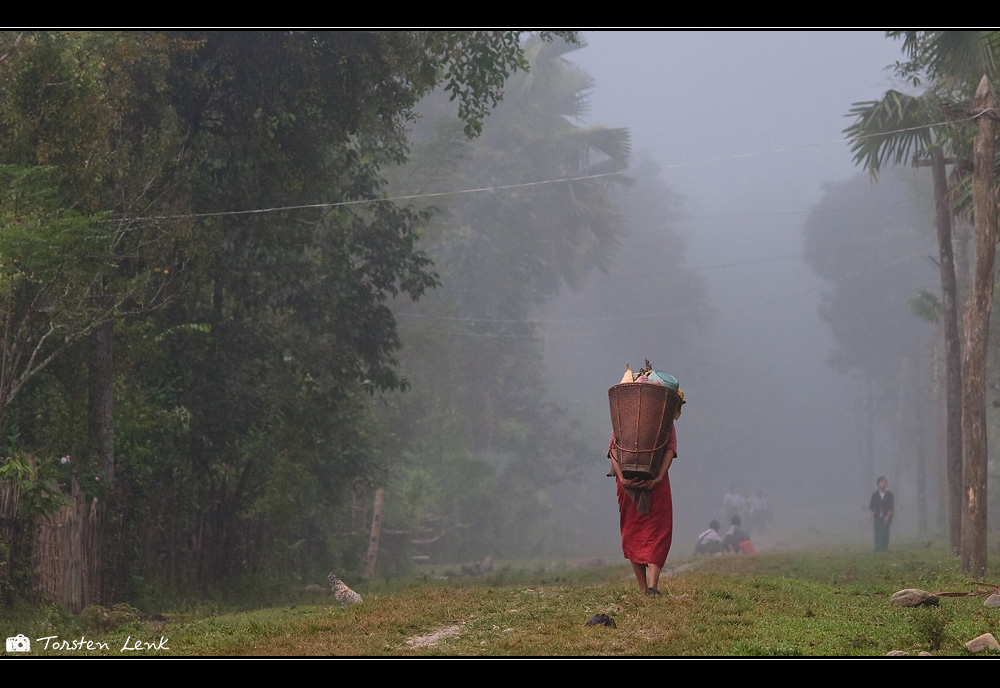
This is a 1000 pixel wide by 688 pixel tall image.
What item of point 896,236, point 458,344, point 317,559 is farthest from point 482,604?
point 896,236

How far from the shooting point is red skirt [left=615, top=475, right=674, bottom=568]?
423 inches

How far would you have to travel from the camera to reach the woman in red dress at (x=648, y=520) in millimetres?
10625

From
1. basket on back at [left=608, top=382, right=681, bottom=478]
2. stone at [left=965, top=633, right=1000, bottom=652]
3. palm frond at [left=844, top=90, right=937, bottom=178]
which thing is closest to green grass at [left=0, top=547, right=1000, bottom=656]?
stone at [left=965, top=633, right=1000, bottom=652]

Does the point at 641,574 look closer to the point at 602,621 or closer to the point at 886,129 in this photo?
the point at 602,621

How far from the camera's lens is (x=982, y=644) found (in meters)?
7.93

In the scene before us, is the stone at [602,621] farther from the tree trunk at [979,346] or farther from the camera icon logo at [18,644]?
the tree trunk at [979,346]

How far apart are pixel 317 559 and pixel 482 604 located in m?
11.0

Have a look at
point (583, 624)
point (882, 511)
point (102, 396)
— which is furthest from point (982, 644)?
point (882, 511)

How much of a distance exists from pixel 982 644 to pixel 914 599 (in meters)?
3.00

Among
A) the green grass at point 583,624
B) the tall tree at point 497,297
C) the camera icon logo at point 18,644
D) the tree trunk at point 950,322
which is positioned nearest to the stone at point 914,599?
the green grass at point 583,624

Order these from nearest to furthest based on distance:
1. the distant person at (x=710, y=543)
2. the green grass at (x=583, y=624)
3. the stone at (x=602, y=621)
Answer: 1. the green grass at (x=583, y=624)
2. the stone at (x=602, y=621)
3. the distant person at (x=710, y=543)

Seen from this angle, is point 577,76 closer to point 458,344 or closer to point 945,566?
point 458,344

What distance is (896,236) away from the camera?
60188mm

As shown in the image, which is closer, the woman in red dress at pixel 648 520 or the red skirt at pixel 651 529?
the woman in red dress at pixel 648 520
